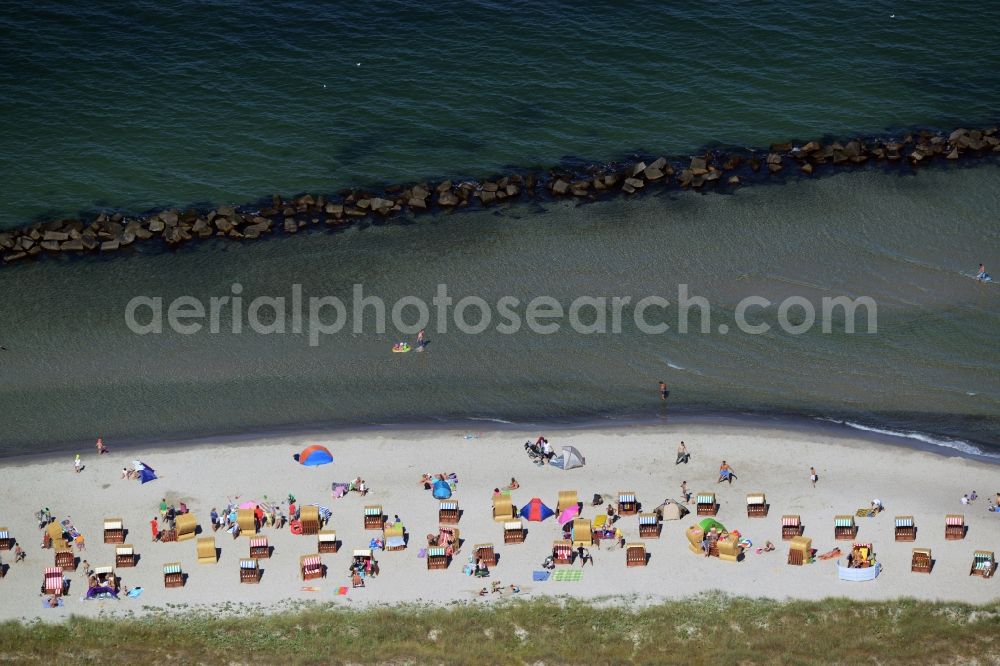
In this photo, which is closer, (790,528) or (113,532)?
(790,528)

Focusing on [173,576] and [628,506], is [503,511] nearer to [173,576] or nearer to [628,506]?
[628,506]

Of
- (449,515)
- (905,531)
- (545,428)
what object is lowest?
(905,531)

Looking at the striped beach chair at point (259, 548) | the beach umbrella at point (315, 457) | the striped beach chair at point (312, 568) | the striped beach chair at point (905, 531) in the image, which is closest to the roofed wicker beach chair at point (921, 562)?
the striped beach chair at point (905, 531)

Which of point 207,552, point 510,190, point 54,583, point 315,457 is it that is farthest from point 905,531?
point 510,190

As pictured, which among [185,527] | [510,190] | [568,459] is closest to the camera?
[185,527]

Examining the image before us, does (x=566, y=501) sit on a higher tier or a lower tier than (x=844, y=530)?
higher

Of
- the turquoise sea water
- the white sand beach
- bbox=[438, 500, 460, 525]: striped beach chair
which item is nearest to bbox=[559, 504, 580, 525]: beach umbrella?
the white sand beach

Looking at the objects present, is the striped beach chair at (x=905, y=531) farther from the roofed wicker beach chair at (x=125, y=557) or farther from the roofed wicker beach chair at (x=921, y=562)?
the roofed wicker beach chair at (x=125, y=557)
